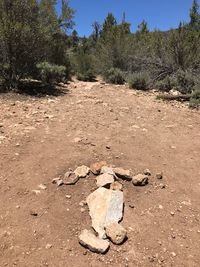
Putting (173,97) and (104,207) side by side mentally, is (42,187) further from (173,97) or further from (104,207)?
(173,97)

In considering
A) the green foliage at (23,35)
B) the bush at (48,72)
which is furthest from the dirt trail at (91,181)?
the bush at (48,72)

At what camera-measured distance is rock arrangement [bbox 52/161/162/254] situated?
10.3ft

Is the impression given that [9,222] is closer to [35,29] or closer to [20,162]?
[20,162]

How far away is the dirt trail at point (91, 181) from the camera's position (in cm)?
308

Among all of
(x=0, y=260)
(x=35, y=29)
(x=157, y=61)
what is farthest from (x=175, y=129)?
(x=157, y=61)

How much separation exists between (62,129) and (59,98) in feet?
8.78

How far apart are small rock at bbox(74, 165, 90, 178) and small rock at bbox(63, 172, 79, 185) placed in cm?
5

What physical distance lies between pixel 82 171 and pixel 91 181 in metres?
0.22

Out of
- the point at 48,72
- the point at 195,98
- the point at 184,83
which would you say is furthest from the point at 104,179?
the point at 184,83

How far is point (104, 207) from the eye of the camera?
3.53 metres

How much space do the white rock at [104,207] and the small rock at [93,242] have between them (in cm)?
8

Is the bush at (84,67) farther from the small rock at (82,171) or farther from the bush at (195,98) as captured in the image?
the small rock at (82,171)

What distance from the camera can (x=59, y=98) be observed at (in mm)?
8352

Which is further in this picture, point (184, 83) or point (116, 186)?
point (184, 83)
